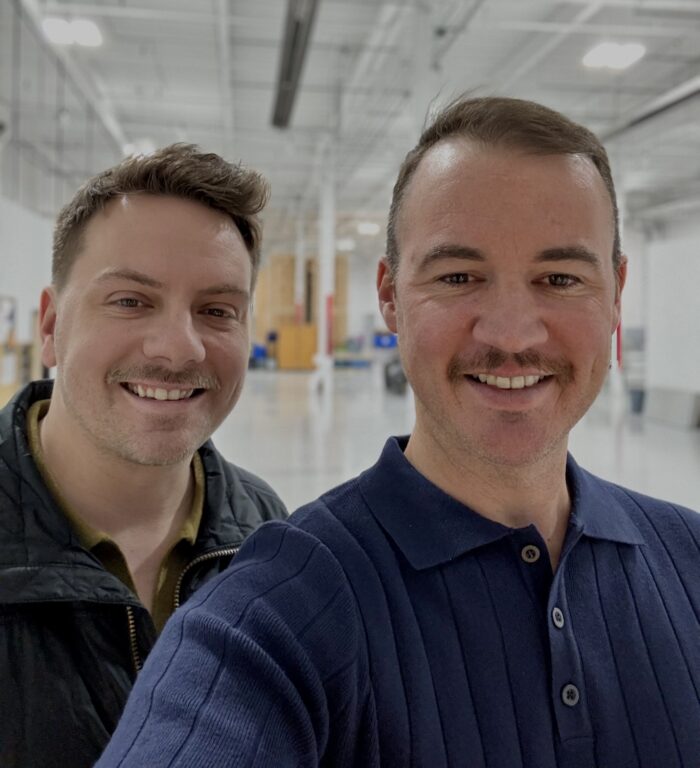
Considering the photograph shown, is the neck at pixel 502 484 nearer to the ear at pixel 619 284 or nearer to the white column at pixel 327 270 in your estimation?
the ear at pixel 619 284

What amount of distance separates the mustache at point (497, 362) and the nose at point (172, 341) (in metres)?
0.63

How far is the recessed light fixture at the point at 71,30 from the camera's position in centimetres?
688

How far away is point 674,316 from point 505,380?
11453mm

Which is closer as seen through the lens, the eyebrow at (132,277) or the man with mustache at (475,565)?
the man with mustache at (475,565)

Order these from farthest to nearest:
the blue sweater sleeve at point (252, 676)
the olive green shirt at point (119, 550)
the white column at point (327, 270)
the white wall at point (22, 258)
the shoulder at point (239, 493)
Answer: the white column at point (327, 270) → the white wall at point (22, 258) → the shoulder at point (239, 493) → the olive green shirt at point (119, 550) → the blue sweater sleeve at point (252, 676)

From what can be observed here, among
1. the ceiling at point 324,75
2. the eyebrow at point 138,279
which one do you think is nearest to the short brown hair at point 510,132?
the eyebrow at point 138,279

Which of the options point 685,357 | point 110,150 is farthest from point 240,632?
point 110,150

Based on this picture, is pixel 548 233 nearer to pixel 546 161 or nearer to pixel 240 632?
pixel 546 161

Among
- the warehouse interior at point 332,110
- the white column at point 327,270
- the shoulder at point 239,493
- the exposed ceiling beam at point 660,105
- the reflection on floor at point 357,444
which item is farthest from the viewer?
the white column at point 327,270

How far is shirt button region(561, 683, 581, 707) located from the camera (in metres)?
0.85

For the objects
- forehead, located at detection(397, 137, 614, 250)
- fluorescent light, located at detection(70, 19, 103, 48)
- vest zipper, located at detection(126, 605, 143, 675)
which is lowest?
vest zipper, located at detection(126, 605, 143, 675)

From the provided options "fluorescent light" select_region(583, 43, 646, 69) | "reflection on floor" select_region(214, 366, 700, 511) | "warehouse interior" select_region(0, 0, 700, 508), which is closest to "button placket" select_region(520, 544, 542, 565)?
"warehouse interior" select_region(0, 0, 700, 508)

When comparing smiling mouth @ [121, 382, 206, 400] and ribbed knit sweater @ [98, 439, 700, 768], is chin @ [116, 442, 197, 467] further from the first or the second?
ribbed knit sweater @ [98, 439, 700, 768]

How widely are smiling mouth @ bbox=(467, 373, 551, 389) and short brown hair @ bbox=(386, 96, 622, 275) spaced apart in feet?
0.75
